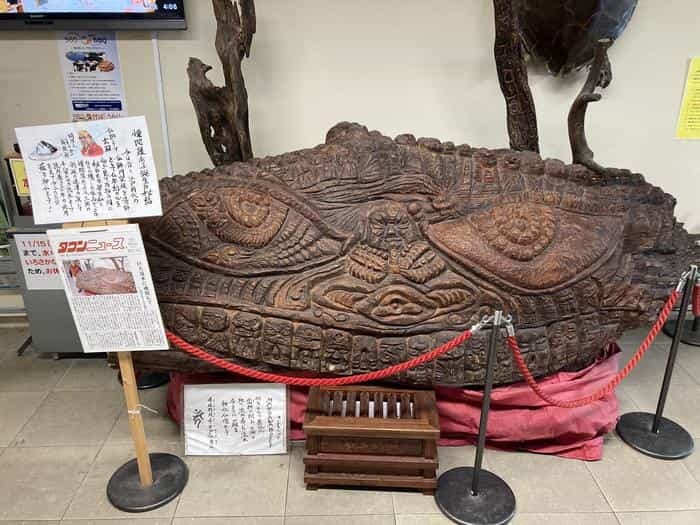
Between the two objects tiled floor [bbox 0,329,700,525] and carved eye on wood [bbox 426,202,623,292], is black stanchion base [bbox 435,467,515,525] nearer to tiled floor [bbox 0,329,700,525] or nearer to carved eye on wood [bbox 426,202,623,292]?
Result: tiled floor [bbox 0,329,700,525]

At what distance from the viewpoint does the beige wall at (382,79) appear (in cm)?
362

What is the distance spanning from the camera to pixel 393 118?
3891mm

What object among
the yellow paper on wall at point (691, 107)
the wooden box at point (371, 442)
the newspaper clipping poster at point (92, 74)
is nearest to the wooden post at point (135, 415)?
the wooden box at point (371, 442)

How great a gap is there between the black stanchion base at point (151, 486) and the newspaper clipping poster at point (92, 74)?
248 cm

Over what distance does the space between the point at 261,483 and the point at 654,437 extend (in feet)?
7.35

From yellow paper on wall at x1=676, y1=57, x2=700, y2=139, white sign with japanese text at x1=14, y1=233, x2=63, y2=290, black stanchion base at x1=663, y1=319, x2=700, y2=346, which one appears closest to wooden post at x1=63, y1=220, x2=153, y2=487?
white sign with japanese text at x1=14, y1=233, x2=63, y2=290

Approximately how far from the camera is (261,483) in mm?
2637

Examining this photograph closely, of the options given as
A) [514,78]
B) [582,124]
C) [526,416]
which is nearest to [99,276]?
[526,416]

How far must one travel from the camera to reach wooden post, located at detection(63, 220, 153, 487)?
2127 mm

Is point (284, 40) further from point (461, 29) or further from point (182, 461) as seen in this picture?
point (182, 461)

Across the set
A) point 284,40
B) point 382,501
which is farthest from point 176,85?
point 382,501

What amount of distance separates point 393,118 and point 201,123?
143 cm

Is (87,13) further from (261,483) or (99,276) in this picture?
(261,483)

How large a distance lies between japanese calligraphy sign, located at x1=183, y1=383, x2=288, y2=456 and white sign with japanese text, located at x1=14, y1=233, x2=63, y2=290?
1.55 metres
